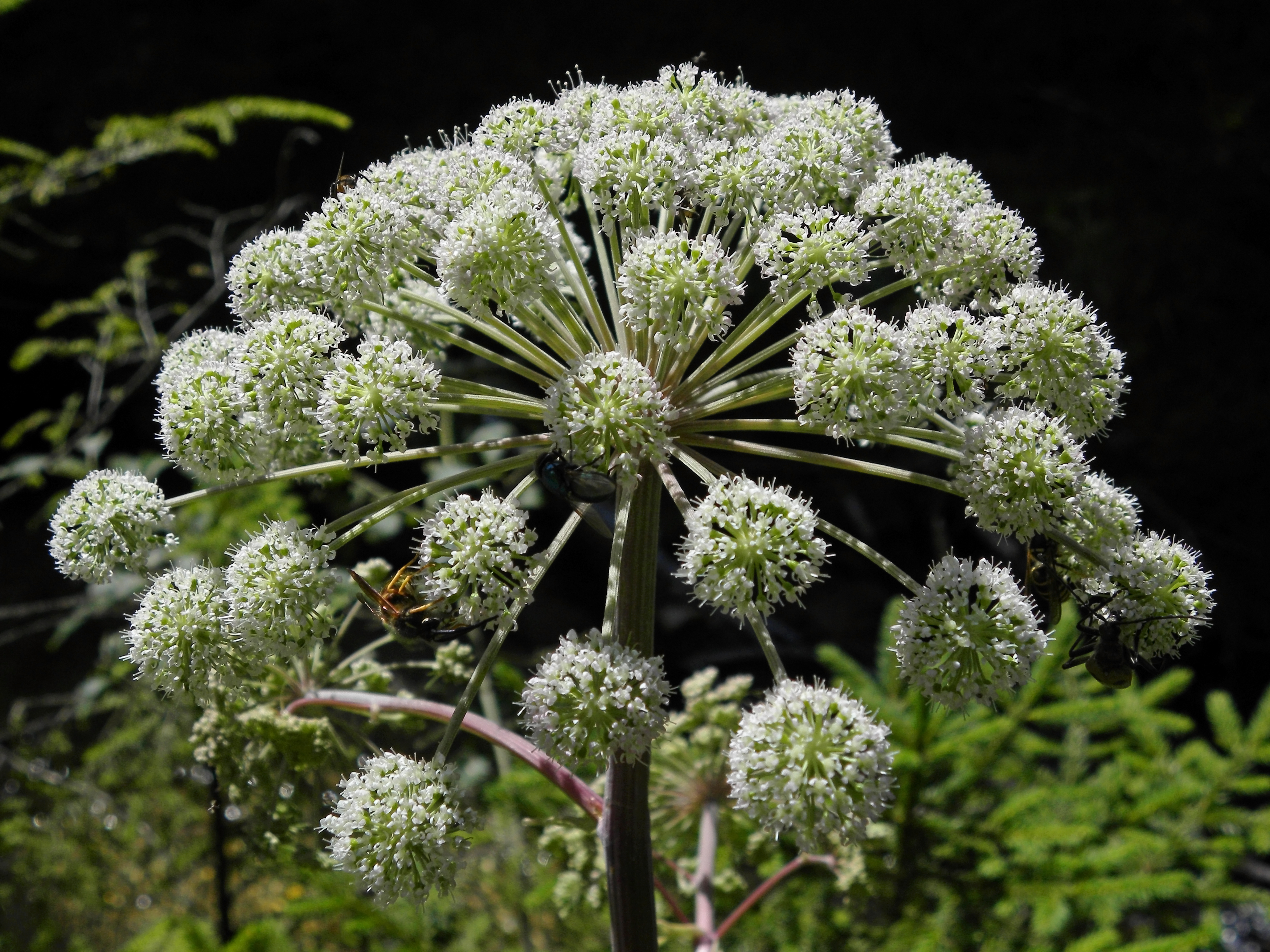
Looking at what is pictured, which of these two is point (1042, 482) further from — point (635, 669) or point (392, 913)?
point (392, 913)

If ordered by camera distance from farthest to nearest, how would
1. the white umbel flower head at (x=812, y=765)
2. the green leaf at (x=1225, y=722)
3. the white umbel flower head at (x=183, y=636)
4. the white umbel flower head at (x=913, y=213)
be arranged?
1. the green leaf at (x=1225, y=722)
2. the white umbel flower head at (x=913, y=213)
3. the white umbel flower head at (x=183, y=636)
4. the white umbel flower head at (x=812, y=765)

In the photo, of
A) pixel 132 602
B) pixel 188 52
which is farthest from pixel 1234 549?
pixel 188 52

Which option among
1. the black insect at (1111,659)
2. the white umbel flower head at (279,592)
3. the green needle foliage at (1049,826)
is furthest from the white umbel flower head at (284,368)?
the green needle foliage at (1049,826)

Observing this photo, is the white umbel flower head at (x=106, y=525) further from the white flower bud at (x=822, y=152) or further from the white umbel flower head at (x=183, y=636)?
the white flower bud at (x=822, y=152)

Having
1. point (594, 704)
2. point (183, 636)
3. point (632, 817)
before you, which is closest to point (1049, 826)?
point (632, 817)

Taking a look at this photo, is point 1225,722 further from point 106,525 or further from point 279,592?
point 106,525

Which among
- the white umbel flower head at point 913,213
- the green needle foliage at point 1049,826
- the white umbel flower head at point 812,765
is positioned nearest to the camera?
the white umbel flower head at point 812,765
